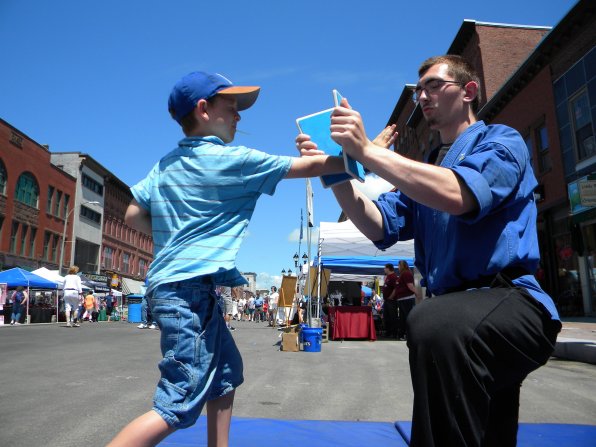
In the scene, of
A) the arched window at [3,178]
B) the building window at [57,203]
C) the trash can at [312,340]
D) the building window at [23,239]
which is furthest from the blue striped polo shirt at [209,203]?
the building window at [57,203]

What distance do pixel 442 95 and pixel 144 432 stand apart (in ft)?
5.75

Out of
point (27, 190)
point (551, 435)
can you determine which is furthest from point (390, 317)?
point (27, 190)

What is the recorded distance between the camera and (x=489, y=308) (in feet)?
4.43

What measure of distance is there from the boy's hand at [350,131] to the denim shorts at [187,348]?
85 centimetres

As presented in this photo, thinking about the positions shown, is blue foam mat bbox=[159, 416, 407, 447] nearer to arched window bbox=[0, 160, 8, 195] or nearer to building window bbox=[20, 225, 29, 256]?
arched window bbox=[0, 160, 8, 195]

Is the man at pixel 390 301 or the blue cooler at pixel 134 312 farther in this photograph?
the blue cooler at pixel 134 312

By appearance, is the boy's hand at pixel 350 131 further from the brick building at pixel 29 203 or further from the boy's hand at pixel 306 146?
the brick building at pixel 29 203

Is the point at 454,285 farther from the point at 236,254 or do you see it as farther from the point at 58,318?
Answer: the point at 58,318

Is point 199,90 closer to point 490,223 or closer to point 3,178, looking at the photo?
point 490,223

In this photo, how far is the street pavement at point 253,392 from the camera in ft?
11.5

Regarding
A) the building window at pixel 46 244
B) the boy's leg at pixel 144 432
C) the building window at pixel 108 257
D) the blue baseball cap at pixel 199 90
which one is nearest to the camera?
the boy's leg at pixel 144 432

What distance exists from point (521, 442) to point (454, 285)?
1.66 meters

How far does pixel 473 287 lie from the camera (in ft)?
5.08

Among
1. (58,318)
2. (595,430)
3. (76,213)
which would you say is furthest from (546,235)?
(76,213)
